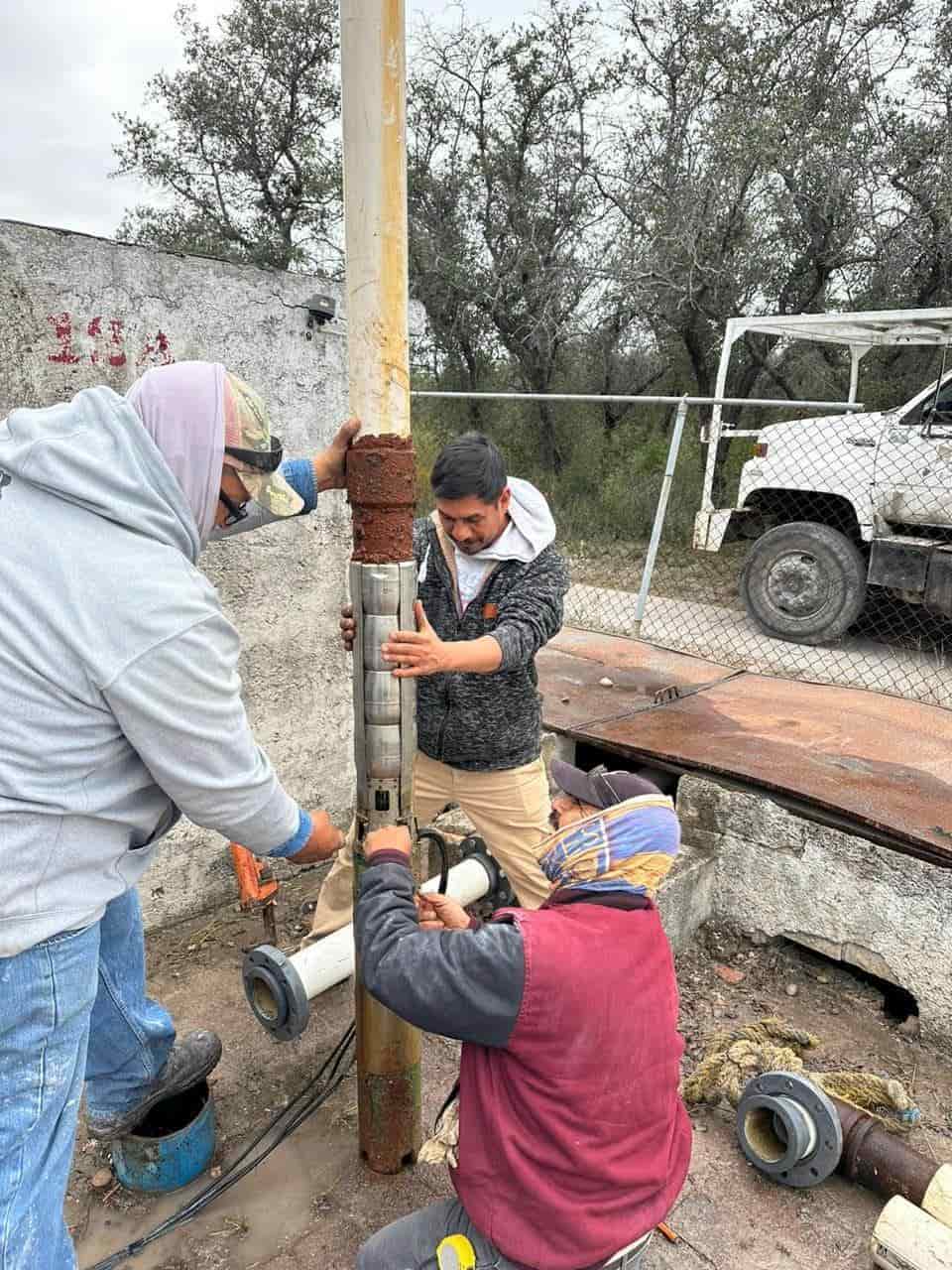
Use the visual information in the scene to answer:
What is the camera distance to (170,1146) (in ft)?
7.54

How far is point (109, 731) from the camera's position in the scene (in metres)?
1.54

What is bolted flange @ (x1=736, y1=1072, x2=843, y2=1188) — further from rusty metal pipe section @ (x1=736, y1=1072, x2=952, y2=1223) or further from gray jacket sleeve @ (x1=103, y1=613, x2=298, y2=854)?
gray jacket sleeve @ (x1=103, y1=613, x2=298, y2=854)

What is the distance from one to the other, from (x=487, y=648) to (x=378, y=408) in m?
0.67

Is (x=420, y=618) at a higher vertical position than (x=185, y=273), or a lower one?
lower

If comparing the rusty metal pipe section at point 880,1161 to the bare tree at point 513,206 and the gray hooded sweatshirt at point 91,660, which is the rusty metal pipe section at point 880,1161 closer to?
the gray hooded sweatshirt at point 91,660

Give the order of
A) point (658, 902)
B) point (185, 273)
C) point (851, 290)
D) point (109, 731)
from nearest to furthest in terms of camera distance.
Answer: point (109, 731) → point (185, 273) → point (658, 902) → point (851, 290)

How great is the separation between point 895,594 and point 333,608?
517cm

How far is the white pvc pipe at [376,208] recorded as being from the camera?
1684 mm

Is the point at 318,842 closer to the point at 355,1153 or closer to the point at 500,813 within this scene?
the point at 500,813

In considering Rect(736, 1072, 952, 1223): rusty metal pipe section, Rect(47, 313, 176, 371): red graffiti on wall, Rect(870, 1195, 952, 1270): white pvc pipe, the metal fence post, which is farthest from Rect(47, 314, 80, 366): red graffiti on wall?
the metal fence post

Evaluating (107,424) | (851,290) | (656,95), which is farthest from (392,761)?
(656,95)

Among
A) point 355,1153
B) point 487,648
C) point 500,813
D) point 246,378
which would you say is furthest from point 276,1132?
point 246,378

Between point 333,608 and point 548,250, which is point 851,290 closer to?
point 548,250

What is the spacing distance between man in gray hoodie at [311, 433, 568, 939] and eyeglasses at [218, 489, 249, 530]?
48 cm
